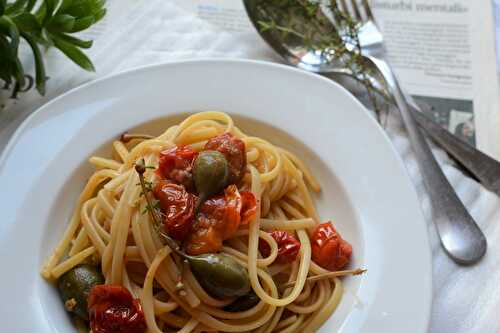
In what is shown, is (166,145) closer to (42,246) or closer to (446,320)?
(42,246)

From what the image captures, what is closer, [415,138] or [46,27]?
[415,138]

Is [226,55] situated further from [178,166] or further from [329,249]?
[329,249]

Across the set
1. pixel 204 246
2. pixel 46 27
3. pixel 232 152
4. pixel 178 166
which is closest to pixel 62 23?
pixel 46 27

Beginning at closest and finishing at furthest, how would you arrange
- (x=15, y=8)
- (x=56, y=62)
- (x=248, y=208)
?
(x=248, y=208)
(x=15, y=8)
(x=56, y=62)

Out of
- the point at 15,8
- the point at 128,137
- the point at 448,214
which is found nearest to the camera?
the point at 448,214

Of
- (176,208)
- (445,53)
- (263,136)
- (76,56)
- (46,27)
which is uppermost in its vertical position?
(46,27)

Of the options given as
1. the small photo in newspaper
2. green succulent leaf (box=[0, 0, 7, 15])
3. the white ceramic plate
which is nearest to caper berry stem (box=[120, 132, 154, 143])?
the white ceramic plate

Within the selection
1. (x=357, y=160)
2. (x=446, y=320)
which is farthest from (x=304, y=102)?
(x=446, y=320)
